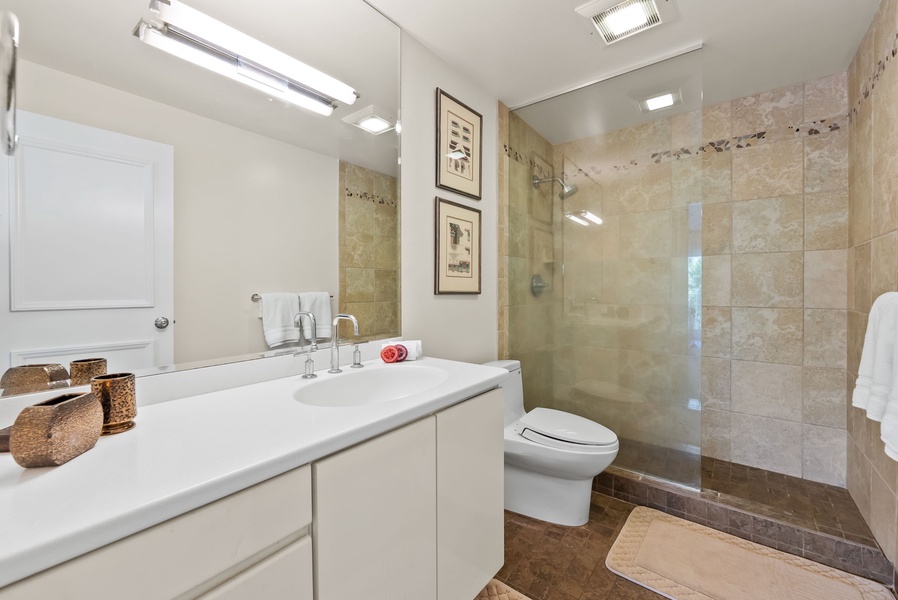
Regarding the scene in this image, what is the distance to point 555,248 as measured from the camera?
2.51 metres

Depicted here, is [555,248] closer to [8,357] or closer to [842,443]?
[842,443]

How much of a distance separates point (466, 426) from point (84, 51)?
4.57 feet

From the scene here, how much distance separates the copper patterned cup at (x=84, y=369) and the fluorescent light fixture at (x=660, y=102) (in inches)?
103

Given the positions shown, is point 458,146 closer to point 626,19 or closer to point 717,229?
point 626,19

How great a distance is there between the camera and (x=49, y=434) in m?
0.64

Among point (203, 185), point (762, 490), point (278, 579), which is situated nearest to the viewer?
point (278, 579)

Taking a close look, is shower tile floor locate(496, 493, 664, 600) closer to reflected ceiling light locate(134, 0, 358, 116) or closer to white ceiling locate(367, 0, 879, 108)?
reflected ceiling light locate(134, 0, 358, 116)

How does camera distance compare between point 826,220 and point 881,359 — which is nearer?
point 881,359

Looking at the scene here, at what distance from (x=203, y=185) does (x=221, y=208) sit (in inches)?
3.0

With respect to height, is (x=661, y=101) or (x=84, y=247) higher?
(x=661, y=101)

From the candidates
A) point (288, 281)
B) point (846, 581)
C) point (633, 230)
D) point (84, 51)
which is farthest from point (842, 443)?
point (84, 51)

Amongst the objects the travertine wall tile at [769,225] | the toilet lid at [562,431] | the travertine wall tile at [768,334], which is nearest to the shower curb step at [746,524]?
the toilet lid at [562,431]

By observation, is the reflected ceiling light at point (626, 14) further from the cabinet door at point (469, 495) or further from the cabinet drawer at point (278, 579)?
the cabinet drawer at point (278, 579)

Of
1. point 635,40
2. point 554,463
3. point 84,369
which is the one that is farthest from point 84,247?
point 635,40
